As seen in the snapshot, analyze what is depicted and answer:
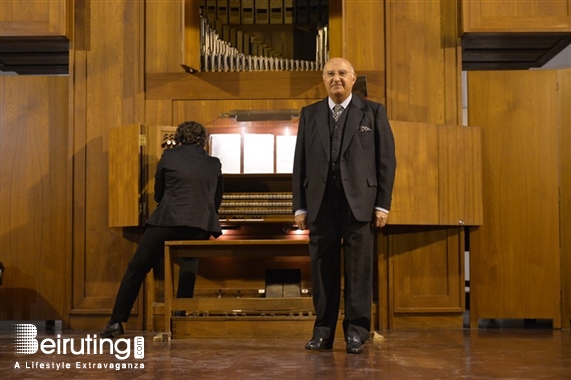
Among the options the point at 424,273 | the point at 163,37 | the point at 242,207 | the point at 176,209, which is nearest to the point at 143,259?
the point at 176,209

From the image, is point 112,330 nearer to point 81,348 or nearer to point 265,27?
point 81,348

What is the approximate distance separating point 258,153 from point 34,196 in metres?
2.07

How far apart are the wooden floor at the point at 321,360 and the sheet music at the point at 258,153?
1768 mm

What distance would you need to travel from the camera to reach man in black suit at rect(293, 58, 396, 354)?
5.43 m

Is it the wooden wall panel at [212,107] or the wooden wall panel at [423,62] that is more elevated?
the wooden wall panel at [423,62]

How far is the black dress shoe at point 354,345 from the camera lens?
17.6 ft

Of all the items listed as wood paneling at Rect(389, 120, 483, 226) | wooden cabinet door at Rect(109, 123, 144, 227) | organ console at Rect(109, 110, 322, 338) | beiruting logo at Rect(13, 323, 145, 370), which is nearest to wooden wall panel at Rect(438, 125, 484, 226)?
wood paneling at Rect(389, 120, 483, 226)

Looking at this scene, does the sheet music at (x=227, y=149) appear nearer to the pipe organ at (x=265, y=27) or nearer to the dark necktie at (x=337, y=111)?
the pipe organ at (x=265, y=27)

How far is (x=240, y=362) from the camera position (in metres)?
5.10

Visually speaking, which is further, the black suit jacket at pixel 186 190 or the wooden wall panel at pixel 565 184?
the wooden wall panel at pixel 565 184

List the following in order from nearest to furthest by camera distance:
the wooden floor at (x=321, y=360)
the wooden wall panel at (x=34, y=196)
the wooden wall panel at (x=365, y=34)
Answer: the wooden floor at (x=321, y=360) → the wooden wall panel at (x=365, y=34) → the wooden wall panel at (x=34, y=196)

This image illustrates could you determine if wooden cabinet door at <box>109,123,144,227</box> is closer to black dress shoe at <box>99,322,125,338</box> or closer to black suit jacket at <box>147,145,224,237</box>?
black suit jacket at <box>147,145,224,237</box>

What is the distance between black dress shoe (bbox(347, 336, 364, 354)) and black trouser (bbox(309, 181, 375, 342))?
27 mm

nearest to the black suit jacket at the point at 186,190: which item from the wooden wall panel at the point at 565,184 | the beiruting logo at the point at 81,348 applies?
the beiruting logo at the point at 81,348
